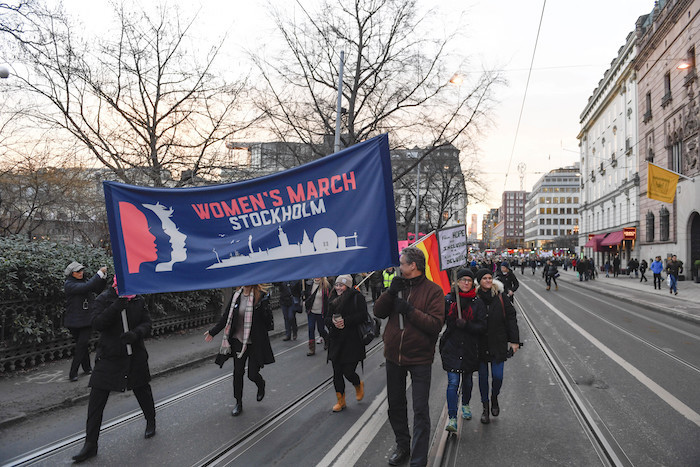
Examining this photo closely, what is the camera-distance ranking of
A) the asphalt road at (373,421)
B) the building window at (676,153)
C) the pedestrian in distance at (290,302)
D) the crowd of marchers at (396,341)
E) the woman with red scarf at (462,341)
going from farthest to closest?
the building window at (676,153) < the pedestrian in distance at (290,302) < the woman with red scarf at (462,341) < the asphalt road at (373,421) < the crowd of marchers at (396,341)

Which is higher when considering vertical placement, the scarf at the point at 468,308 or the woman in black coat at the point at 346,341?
the scarf at the point at 468,308

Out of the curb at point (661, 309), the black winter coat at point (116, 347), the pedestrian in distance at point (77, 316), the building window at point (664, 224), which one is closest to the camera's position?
the black winter coat at point (116, 347)

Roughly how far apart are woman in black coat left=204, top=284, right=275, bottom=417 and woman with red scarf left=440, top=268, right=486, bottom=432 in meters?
2.10

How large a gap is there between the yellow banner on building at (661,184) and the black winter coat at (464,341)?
2386 centimetres

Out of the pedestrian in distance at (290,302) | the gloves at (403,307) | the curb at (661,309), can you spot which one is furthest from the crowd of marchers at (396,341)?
the curb at (661,309)

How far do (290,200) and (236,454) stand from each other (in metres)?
2.48

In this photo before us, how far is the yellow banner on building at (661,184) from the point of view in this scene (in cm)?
2394

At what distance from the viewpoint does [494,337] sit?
508cm

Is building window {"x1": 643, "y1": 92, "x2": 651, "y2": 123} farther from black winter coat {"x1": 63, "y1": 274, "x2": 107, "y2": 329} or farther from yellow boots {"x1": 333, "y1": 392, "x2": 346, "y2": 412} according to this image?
black winter coat {"x1": 63, "y1": 274, "x2": 107, "y2": 329}

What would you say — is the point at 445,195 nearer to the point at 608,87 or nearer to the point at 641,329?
the point at 608,87

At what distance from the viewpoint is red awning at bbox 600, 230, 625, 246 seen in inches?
1647

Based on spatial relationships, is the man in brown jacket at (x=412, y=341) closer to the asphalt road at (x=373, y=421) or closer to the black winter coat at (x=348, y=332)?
the asphalt road at (x=373, y=421)

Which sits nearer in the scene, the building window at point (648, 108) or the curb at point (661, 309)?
the curb at point (661, 309)

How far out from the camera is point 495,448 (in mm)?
4395
